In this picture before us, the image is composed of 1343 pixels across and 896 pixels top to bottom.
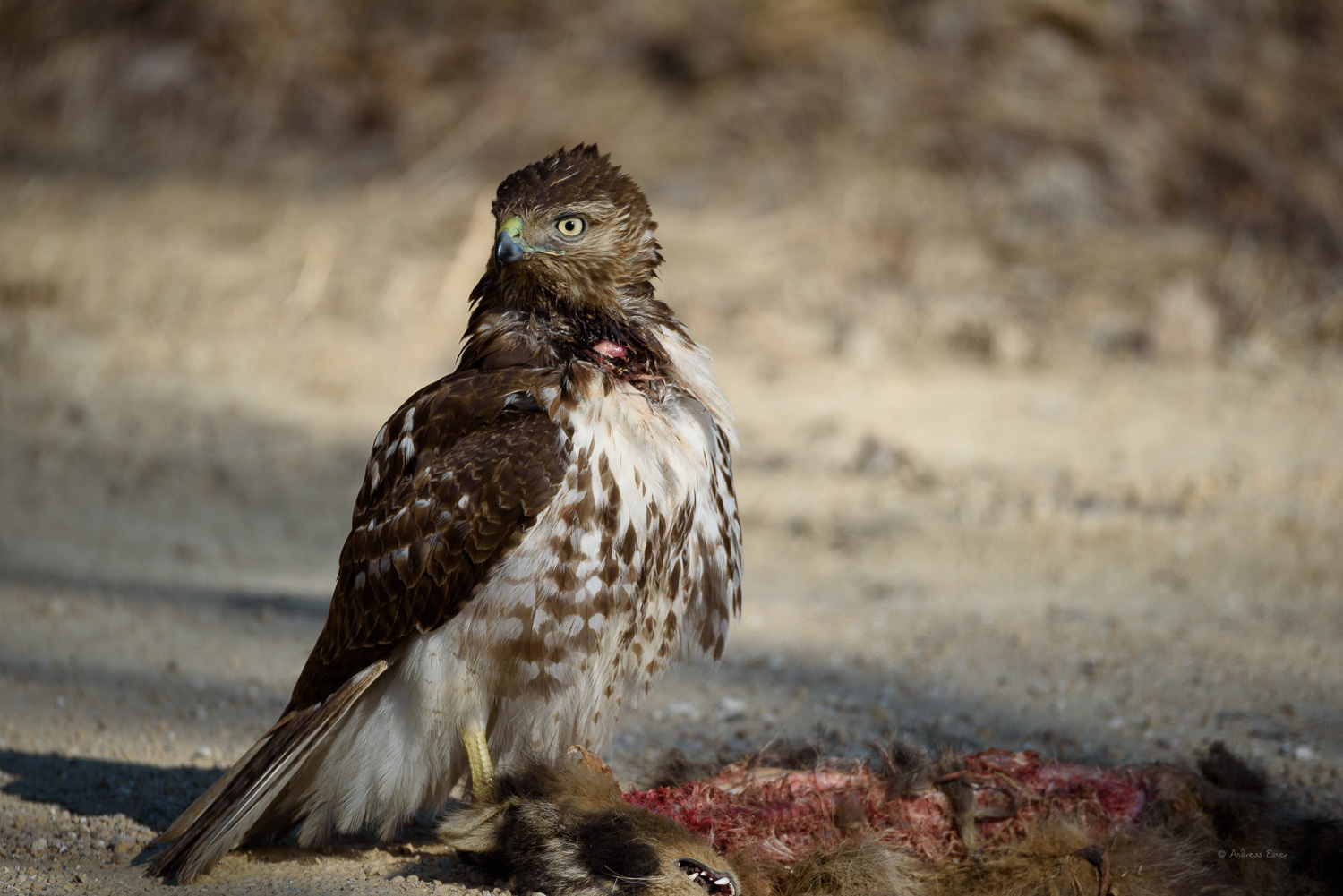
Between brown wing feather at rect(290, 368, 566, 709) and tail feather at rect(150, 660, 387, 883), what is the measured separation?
54 millimetres

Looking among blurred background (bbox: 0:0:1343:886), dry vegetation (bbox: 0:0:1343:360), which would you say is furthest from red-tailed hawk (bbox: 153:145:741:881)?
dry vegetation (bbox: 0:0:1343:360)

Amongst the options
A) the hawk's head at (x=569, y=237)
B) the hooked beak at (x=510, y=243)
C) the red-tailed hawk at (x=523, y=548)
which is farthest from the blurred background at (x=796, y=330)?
the hooked beak at (x=510, y=243)

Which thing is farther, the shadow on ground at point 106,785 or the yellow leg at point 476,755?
the shadow on ground at point 106,785

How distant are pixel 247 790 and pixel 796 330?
5670 millimetres

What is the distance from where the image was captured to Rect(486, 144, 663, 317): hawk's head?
2705mm

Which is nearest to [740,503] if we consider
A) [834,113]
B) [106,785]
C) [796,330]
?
[796,330]

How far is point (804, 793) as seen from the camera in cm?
276

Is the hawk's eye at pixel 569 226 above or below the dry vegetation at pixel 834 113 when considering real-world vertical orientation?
below

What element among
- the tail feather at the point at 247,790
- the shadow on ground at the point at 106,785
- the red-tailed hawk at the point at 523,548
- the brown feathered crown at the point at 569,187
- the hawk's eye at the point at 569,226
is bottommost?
the shadow on ground at the point at 106,785

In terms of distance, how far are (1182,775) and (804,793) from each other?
75 cm

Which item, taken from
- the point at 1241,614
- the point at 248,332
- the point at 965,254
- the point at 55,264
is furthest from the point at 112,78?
the point at 1241,614

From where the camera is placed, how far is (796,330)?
26.0 feet

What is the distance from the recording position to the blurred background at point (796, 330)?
4.07m

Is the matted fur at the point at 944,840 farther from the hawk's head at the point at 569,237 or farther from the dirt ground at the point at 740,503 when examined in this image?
the hawk's head at the point at 569,237
